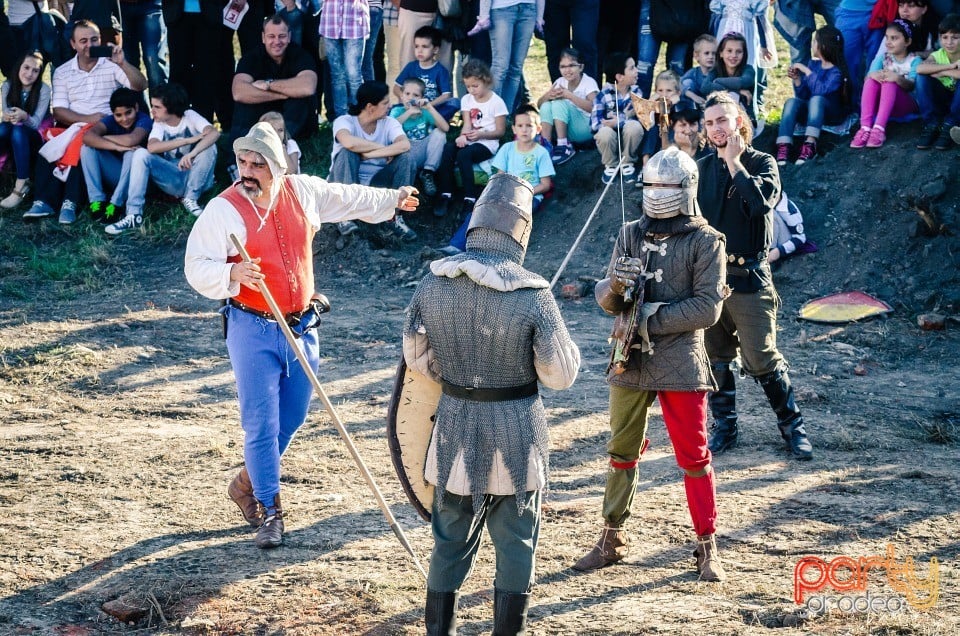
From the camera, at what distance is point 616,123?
1143cm

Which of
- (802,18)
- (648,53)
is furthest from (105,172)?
(802,18)

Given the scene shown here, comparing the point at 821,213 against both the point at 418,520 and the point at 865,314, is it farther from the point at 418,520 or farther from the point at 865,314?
the point at 418,520

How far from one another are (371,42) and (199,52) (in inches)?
76.1

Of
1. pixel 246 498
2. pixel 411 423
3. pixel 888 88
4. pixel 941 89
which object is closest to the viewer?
pixel 411 423

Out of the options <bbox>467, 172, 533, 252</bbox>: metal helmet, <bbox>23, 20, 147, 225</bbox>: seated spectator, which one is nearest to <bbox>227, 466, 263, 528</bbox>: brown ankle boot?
<bbox>467, 172, 533, 252</bbox>: metal helmet

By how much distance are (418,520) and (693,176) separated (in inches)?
93.8

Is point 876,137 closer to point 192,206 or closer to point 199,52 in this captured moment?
point 192,206

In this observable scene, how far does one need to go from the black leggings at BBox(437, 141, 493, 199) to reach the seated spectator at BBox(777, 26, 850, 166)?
2976mm

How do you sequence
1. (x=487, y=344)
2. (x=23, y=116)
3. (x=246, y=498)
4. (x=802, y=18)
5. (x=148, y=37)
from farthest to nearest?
(x=148, y=37) < (x=23, y=116) < (x=802, y=18) < (x=246, y=498) < (x=487, y=344)

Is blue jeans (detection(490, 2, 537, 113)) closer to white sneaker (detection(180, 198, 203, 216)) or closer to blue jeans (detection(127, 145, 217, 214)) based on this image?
blue jeans (detection(127, 145, 217, 214))

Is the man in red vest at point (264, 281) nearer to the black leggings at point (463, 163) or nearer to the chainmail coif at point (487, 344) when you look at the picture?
the chainmail coif at point (487, 344)

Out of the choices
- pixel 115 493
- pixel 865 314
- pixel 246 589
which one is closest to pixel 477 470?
pixel 246 589

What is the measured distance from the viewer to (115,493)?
21.5ft

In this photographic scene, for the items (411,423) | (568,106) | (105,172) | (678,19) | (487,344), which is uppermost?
(678,19)
